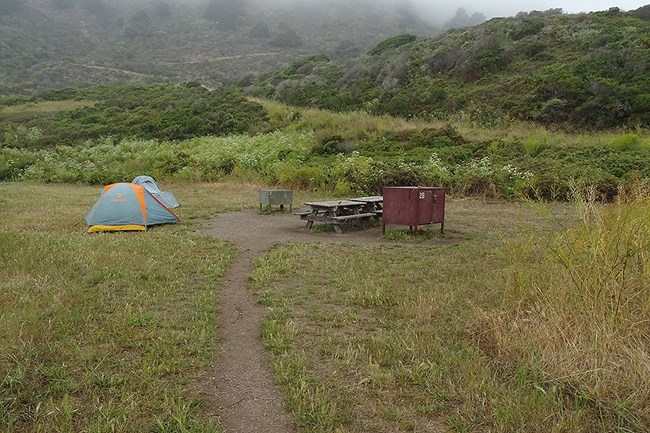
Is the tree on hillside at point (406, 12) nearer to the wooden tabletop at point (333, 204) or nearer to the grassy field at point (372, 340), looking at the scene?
the wooden tabletop at point (333, 204)

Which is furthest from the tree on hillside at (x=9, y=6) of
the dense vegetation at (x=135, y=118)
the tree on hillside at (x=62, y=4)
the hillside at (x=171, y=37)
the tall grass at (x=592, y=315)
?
the tall grass at (x=592, y=315)

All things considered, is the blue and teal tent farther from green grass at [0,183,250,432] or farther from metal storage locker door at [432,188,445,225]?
metal storage locker door at [432,188,445,225]

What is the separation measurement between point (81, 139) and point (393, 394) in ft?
107

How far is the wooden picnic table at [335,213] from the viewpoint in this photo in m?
10.7

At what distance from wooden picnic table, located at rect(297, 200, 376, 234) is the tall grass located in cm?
596

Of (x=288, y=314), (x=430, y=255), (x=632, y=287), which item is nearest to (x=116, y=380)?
(x=288, y=314)

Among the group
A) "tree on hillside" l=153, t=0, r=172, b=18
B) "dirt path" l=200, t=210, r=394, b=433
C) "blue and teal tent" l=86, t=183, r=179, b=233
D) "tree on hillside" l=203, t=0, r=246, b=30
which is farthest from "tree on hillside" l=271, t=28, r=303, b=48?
"dirt path" l=200, t=210, r=394, b=433

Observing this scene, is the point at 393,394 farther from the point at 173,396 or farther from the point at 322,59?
the point at 322,59

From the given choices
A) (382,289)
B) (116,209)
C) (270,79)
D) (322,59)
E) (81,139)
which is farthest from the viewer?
(322,59)

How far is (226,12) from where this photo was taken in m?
95.2

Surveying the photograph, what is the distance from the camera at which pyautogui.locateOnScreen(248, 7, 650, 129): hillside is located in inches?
851

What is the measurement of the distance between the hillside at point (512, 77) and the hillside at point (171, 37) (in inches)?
758

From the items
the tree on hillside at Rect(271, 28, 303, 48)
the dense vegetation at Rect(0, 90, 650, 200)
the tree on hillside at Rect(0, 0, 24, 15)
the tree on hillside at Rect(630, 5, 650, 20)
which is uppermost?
the tree on hillside at Rect(0, 0, 24, 15)

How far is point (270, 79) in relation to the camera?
148 ft
